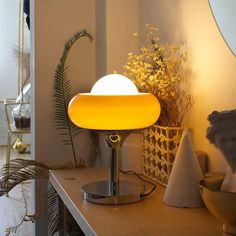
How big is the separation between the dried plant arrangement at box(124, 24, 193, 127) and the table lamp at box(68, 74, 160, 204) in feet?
0.63

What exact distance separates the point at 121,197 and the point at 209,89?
46cm

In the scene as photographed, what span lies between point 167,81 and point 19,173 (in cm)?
83

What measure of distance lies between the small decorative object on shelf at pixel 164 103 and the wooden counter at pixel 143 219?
0.15 m

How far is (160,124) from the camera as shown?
5.14ft

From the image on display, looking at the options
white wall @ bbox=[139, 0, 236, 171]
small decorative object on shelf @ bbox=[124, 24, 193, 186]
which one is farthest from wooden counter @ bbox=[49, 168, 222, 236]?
white wall @ bbox=[139, 0, 236, 171]

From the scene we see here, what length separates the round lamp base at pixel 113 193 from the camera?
4.24ft

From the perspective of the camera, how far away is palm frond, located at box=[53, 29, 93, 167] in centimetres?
209

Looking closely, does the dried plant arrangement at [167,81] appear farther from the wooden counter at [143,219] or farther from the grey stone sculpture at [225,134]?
the grey stone sculpture at [225,134]

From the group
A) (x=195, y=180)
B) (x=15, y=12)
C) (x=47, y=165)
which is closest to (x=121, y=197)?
(x=195, y=180)

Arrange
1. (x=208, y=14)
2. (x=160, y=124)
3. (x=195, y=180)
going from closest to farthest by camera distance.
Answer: (x=195, y=180) → (x=208, y=14) → (x=160, y=124)

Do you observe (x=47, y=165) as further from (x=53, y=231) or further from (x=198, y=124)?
(x=198, y=124)

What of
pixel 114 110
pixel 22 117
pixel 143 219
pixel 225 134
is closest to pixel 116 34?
pixel 114 110

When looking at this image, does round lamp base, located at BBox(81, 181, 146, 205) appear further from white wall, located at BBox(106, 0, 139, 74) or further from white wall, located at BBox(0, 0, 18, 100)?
white wall, located at BBox(0, 0, 18, 100)

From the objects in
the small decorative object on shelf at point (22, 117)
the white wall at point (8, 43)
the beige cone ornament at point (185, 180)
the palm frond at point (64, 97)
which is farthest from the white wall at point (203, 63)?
the white wall at point (8, 43)
